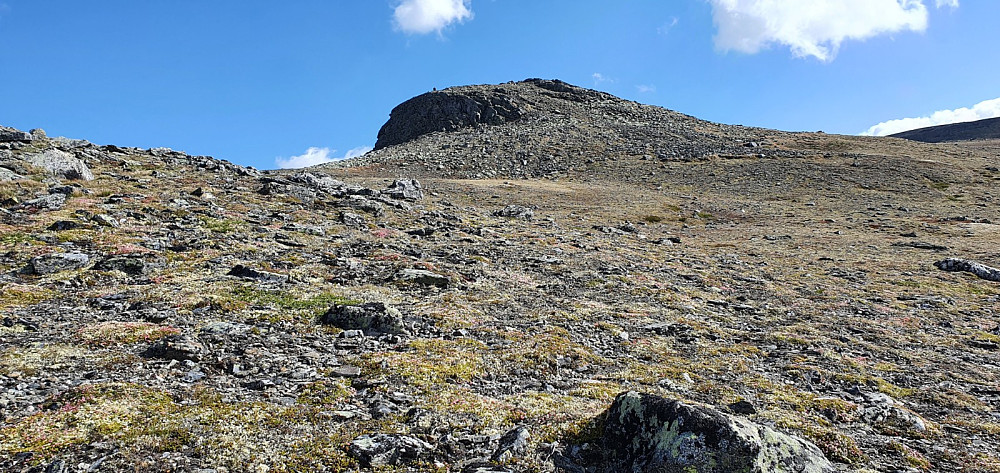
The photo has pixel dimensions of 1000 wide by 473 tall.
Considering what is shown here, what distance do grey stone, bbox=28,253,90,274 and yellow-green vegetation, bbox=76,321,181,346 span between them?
23.3ft

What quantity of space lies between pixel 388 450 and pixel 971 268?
40095 millimetres

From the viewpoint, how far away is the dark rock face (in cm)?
13175

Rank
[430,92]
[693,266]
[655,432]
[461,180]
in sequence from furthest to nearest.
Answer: [430,92]
[461,180]
[693,266]
[655,432]

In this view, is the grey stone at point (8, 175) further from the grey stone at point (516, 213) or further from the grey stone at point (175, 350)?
the grey stone at point (516, 213)

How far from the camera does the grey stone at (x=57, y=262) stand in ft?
63.3

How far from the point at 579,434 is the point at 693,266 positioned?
26.2 metres

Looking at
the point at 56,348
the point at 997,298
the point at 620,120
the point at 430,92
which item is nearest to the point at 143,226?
the point at 56,348

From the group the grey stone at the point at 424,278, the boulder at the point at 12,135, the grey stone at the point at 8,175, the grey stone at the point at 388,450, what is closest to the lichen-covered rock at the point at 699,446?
the grey stone at the point at 388,450

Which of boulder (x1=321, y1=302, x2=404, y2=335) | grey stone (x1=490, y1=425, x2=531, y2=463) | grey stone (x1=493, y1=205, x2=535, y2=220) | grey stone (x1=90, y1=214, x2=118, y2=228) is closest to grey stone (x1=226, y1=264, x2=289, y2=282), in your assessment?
boulder (x1=321, y1=302, x2=404, y2=335)

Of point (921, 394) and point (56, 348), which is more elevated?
point (56, 348)

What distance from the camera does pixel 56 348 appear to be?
510 inches

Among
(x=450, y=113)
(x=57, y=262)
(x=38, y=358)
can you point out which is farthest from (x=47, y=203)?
(x=450, y=113)

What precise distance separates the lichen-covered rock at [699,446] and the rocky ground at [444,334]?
4 centimetres

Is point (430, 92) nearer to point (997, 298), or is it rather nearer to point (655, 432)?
point (997, 298)
